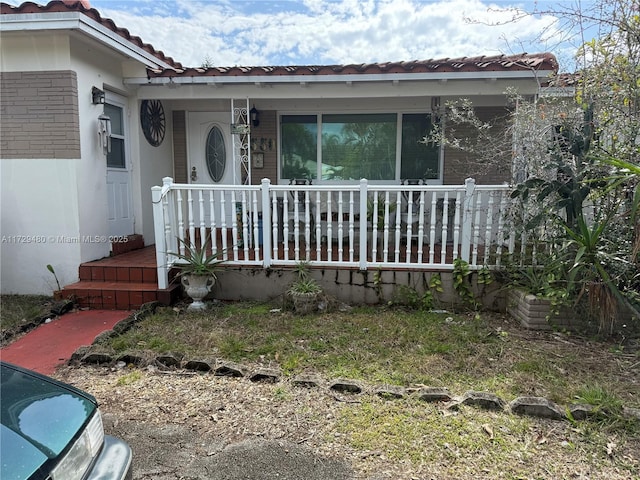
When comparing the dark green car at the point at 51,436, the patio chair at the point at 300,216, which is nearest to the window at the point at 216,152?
the patio chair at the point at 300,216

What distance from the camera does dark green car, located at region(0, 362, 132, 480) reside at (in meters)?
1.20

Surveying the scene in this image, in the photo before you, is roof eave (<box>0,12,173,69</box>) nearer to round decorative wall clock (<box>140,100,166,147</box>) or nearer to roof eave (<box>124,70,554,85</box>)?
roof eave (<box>124,70,554,85</box>)

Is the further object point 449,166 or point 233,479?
point 449,166

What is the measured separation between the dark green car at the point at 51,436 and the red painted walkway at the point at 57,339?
201 centimetres

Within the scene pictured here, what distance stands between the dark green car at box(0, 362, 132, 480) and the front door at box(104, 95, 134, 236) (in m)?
4.56

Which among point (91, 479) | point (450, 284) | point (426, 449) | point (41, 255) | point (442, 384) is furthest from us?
point (41, 255)

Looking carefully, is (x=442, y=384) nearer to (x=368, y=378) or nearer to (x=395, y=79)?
(x=368, y=378)

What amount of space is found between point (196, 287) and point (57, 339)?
1418 millimetres

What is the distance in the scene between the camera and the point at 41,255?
501cm

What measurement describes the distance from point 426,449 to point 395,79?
4.64m

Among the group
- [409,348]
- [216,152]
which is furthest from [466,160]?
[216,152]

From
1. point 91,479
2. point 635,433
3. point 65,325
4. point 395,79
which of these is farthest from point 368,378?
point 395,79

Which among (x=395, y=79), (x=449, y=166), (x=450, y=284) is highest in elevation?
(x=395, y=79)

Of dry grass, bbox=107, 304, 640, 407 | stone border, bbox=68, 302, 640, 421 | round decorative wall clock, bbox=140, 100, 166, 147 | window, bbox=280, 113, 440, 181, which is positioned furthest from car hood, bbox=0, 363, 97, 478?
window, bbox=280, 113, 440, 181
